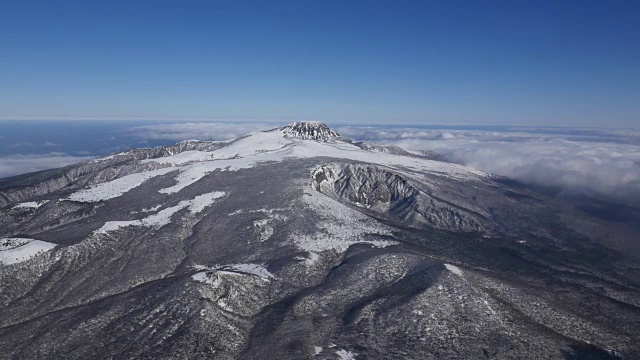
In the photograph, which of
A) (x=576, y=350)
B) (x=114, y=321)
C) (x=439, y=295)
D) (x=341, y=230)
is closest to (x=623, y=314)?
(x=576, y=350)

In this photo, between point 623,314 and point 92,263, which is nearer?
point 623,314

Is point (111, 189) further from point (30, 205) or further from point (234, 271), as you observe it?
point (234, 271)

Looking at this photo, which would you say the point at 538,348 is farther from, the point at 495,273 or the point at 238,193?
the point at 238,193

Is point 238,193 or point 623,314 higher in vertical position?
point 238,193

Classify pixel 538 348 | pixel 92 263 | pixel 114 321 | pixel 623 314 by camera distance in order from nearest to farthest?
pixel 538 348, pixel 114 321, pixel 623 314, pixel 92 263

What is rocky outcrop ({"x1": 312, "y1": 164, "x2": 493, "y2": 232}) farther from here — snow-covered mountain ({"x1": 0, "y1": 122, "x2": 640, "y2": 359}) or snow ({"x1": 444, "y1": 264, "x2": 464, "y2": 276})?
snow ({"x1": 444, "y1": 264, "x2": 464, "y2": 276})

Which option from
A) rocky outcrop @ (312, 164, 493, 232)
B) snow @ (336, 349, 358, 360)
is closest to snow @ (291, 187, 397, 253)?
rocky outcrop @ (312, 164, 493, 232)
